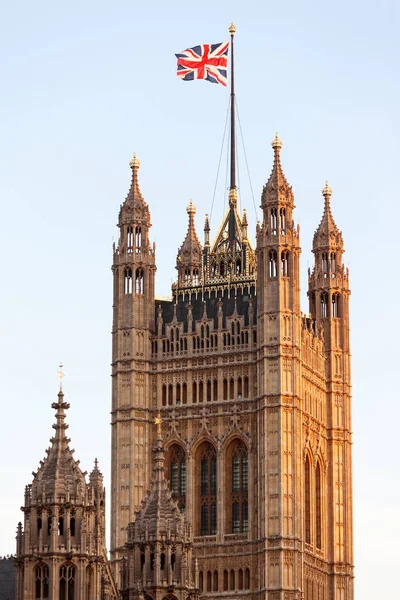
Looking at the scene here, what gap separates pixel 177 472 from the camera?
150 metres

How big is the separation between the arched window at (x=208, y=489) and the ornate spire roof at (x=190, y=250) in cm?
1177

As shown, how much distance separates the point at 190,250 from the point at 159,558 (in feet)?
157

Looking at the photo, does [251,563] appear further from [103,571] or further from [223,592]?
[103,571]

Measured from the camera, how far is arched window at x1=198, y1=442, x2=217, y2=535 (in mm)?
148125

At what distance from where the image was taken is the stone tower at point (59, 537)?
10444 cm

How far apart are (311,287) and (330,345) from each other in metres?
3.65

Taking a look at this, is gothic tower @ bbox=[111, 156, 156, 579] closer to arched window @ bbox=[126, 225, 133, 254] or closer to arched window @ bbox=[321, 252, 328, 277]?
arched window @ bbox=[126, 225, 133, 254]

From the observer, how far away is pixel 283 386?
14662 centimetres

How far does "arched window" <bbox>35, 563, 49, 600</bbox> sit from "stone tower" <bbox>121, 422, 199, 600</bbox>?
6.19m

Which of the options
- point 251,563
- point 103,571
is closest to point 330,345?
point 251,563

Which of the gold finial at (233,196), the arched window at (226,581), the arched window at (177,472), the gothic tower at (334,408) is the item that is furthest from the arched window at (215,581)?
the gold finial at (233,196)

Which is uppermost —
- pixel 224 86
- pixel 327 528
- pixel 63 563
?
pixel 224 86

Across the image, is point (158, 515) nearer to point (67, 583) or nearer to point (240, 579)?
point (67, 583)

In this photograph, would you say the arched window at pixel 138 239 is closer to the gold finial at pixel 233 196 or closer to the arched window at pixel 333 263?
the gold finial at pixel 233 196
